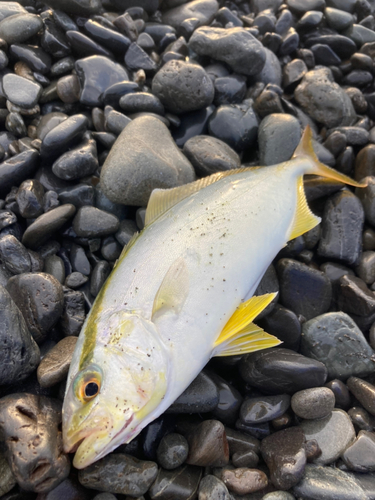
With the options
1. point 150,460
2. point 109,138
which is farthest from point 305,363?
point 109,138

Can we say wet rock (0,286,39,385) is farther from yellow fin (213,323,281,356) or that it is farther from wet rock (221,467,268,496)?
wet rock (221,467,268,496)

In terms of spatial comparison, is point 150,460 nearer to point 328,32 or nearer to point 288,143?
point 288,143

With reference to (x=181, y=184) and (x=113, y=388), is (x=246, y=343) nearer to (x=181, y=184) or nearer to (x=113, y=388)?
(x=113, y=388)

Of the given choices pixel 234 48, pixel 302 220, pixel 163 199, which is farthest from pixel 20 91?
pixel 302 220

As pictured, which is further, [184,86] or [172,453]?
[184,86]

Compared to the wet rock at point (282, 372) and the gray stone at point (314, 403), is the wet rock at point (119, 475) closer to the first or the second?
the wet rock at point (282, 372)
